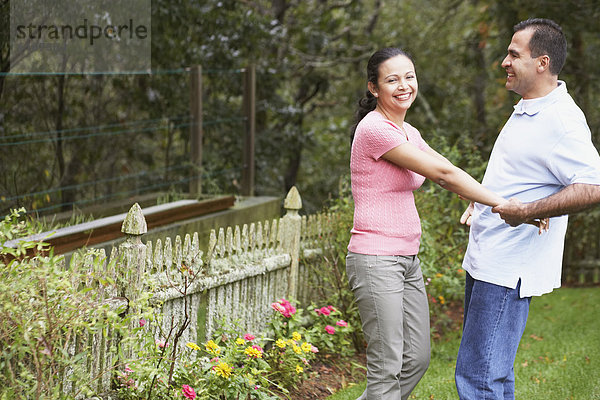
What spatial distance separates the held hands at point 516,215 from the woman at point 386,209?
0.61 feet

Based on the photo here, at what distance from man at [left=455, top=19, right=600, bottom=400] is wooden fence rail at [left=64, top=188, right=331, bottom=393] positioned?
142 centimetres

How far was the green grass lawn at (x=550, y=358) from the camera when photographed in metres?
4.51

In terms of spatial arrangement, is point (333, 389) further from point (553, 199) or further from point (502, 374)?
point (553, 199)

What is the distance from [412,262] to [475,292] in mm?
348

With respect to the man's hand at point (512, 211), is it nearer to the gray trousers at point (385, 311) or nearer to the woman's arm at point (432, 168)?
the woman's arm at point (432, 168)

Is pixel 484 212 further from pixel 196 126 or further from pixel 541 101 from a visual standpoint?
pixel 196 126

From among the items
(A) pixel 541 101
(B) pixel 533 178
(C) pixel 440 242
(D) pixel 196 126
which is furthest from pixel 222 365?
(D) pixel 196 126

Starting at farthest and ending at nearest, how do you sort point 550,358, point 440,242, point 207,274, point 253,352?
point 440,242 → point 550,358 → point 207,274 → point 253,352

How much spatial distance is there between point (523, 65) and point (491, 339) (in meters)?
1.18

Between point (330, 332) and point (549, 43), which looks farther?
point (330, 332)

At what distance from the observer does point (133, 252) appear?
3457 millimetres

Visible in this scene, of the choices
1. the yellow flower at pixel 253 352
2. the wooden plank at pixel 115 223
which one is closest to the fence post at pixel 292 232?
the yellow flower at pixel 253 352

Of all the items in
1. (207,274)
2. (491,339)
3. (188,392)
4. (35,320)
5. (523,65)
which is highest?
(523,65)

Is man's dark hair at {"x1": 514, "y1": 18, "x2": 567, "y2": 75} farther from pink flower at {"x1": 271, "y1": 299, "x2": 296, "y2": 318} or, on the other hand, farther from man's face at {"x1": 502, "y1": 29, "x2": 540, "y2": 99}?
pink flower at {"x1": 271, "y1": 299, "x2": 296, "y2": 318}
